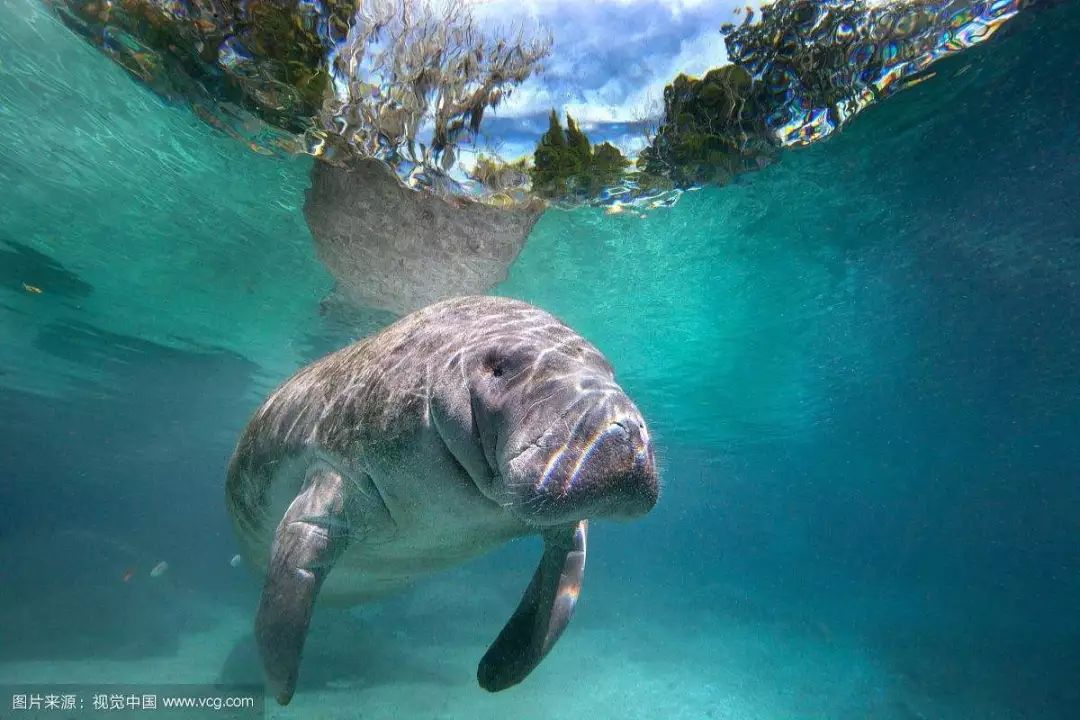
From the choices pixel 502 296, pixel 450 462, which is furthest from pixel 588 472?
pixel 502 296

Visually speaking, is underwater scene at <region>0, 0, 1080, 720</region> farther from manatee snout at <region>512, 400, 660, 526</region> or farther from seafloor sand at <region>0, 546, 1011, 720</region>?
seafloor sand at <region>0, 546, 1011, 720</region>

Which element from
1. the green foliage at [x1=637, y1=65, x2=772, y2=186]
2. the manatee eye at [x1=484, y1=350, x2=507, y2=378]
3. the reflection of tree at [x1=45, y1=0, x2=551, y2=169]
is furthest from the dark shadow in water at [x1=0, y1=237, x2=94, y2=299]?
the manatee eye at [x1=484, y1=350, x2=507, y2=378]

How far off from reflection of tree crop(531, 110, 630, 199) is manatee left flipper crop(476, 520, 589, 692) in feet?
18.8

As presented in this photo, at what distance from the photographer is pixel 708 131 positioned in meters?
7.32

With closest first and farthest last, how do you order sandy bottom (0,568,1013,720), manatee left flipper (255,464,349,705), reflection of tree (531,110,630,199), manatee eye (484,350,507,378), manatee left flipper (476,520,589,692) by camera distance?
manatee eye (484,350,507,378) < manatee left flipper (255,464,349,705) < manatee left flipper (476,520,589,692) < reflection of tree (531,110,630,199) < sandy bottom (0,568,1013,720)

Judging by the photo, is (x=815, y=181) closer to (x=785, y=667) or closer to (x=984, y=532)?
(x=785, y=667)

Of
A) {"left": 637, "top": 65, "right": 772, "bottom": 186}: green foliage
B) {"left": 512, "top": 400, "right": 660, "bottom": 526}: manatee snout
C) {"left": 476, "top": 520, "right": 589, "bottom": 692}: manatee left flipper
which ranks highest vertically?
{"left": 637, "top": 65, "right": 772, "bottom": 186}: green foliage

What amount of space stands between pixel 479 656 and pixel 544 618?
1200 centimetres

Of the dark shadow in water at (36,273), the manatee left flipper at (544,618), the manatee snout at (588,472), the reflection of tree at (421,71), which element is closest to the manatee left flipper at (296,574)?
the manatee left flipper at (544,618)

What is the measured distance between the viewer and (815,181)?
894cm

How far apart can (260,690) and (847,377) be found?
789 inches

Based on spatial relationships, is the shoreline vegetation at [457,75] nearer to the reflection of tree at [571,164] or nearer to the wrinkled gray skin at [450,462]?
the reflection of tree at [571,164]

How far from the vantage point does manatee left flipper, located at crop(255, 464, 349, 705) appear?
8.27ft

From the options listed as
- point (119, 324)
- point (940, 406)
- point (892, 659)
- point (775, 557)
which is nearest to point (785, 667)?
point (892, 659)
